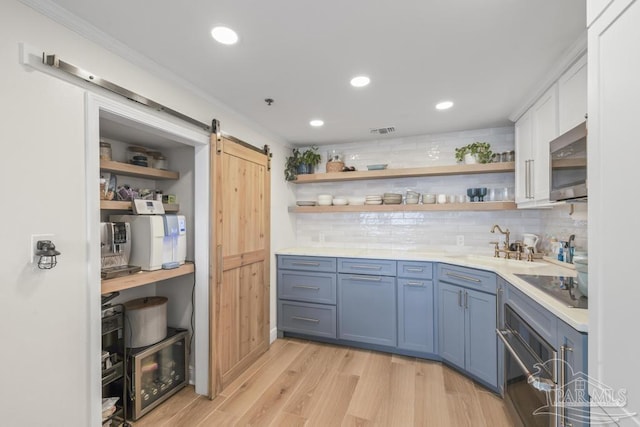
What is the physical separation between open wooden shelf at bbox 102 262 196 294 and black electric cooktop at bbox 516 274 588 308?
94.8 inches

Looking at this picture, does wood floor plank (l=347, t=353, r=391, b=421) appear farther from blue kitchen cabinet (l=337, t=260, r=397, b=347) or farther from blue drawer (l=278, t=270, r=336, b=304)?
blue drawer (l=278, t=270, r=336, b=304)

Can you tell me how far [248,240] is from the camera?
263 cm

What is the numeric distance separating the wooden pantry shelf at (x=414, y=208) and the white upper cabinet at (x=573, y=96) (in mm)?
1046

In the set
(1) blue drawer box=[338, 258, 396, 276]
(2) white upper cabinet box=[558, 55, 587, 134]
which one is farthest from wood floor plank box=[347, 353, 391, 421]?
(2) white upper cabinet box=[558, 55, 587, 134]

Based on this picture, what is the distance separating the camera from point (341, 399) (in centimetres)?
212

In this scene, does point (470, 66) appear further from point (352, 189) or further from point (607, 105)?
point (352, 189)

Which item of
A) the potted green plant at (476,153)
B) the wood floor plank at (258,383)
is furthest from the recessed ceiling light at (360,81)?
the wood floor plank at (258,383)

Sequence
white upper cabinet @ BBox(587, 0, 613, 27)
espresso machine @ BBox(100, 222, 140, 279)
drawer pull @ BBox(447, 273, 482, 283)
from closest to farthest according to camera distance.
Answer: white upper cabinet @ BBox(587, 0, 613, 27) → espresso machine @ BBox(100, 222, 140, 279) → drawer pull @ BBox(447, 273, 482, 283)

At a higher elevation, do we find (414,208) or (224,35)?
(224,35)

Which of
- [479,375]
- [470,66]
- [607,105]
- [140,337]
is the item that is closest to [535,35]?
[470,66]

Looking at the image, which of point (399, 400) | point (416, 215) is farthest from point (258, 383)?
point (416, 215)

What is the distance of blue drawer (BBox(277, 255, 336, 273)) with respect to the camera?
9.93ft

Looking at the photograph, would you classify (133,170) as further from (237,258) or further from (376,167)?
(376,167)

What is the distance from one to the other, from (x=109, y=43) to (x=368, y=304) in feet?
9.40
